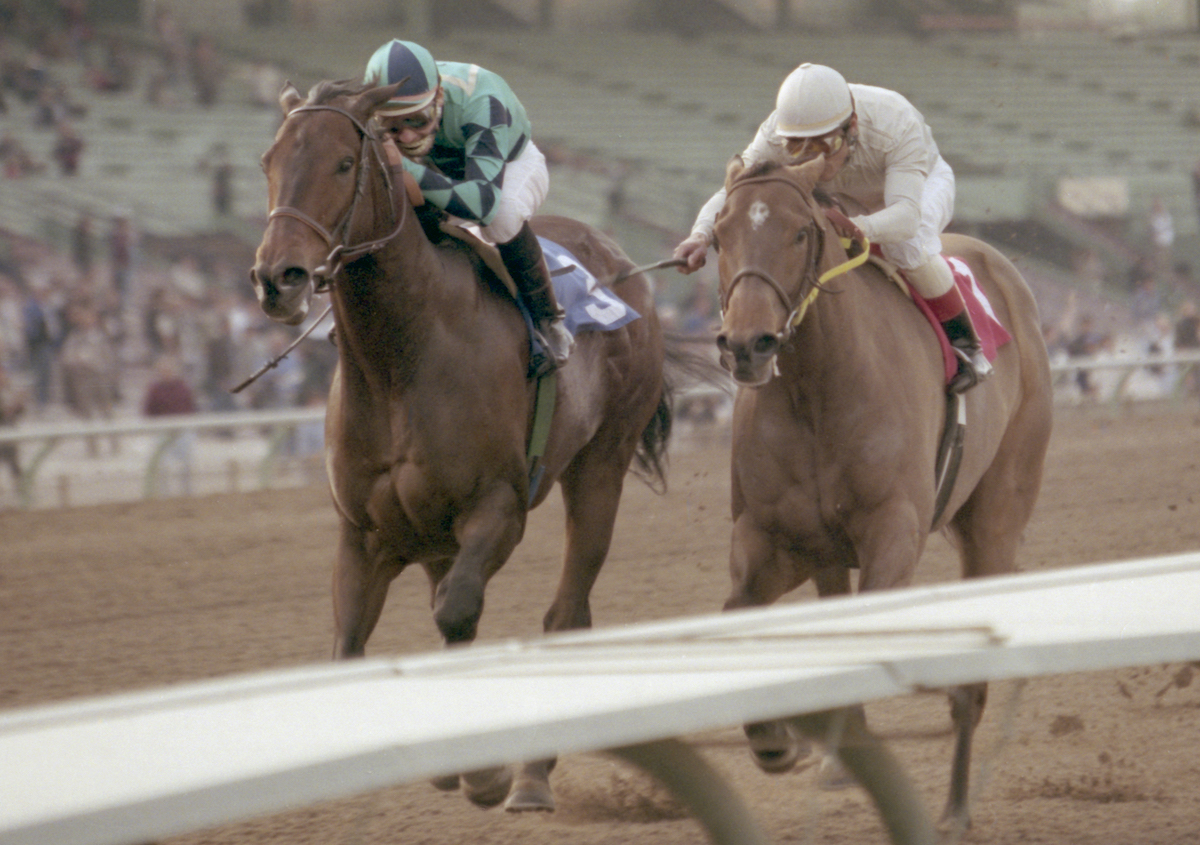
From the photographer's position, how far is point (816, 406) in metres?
3.71

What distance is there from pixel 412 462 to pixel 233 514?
17.5 ft

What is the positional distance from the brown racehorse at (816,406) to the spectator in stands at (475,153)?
0.65 metres

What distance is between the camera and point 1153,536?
745cm

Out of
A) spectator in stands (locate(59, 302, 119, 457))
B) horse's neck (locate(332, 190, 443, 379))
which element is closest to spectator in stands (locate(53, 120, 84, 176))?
spectator in stands (locate(59, 302, 119, 457))

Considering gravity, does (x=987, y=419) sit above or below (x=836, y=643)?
below

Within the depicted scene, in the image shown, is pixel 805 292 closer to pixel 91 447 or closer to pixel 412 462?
pixel 412 462

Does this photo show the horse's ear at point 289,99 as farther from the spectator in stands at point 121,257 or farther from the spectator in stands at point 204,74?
the spectator in stands at point 204,74

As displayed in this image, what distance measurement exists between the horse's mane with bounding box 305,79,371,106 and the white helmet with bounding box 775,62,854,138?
41.6 inches

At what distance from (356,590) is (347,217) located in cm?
95

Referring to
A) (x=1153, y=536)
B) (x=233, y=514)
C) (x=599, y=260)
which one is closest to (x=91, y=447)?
(x=233, y=514)

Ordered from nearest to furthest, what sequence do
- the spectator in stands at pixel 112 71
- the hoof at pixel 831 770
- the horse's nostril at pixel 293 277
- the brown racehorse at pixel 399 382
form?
the hoof at pixel 831 770 → the horse's nostril at pixel 293 277 → the brown racehorse at pixel 399 382 → the spectator in stands at pixel 112 71

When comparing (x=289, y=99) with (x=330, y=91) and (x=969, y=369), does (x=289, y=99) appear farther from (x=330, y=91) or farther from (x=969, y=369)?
(x=969, y=369)

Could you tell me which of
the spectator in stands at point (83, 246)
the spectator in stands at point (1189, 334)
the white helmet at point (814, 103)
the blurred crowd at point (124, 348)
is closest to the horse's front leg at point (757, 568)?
the white helmet at point (814, 103)

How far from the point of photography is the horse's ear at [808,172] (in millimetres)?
3623
